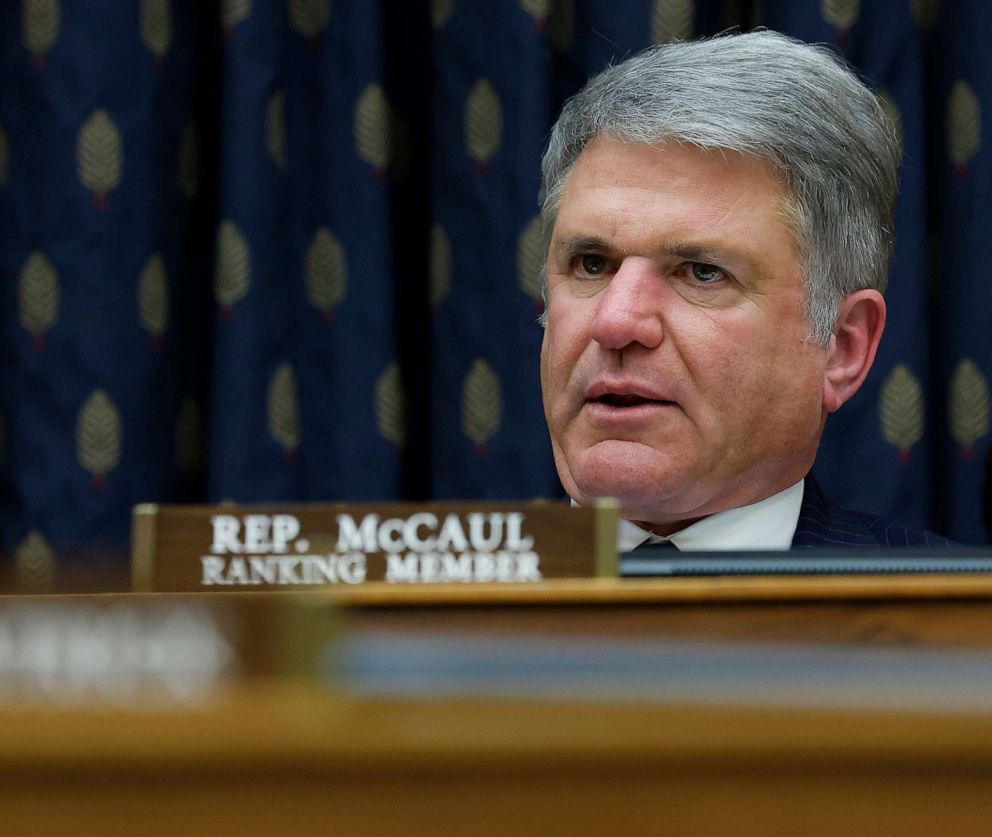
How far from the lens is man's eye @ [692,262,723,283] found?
1228mm

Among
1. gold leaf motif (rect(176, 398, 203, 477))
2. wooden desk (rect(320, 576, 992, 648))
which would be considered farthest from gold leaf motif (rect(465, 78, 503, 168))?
wooden desk (rect(320, 576, 992, 648))

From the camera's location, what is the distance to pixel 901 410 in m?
1.84

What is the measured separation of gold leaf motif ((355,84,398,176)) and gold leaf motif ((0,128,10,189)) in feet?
1.76

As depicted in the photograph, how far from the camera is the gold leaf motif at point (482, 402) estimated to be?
189 cm

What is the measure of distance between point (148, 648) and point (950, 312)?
170 cm

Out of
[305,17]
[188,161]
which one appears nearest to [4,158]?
[188,161]

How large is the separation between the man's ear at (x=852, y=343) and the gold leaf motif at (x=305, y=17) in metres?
1.04

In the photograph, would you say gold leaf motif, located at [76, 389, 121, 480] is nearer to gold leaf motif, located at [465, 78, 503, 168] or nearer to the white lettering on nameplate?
gold leaf motif, located at [465, 78, 503, 168]

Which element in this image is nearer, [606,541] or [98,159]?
[606,541]

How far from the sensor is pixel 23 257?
6.23ft

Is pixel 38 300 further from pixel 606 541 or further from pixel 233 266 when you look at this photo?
pixel 606 541

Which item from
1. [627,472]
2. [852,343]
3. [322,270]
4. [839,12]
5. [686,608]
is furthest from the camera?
[322,270]

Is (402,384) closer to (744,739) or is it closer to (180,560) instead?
(180,560)

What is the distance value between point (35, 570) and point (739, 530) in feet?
2.68
